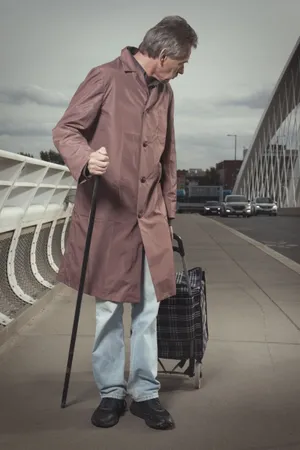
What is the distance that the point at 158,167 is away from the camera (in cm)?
373

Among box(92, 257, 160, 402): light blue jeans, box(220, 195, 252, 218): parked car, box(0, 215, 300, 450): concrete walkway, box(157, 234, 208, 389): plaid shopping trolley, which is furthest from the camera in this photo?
box(220, 195, 252, 218): parked car

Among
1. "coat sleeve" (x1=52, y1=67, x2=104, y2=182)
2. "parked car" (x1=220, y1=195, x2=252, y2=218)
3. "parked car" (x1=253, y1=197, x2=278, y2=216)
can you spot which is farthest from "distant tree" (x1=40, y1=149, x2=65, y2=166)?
"parked car" (x1=253, y1=197, x2=278, y2=216)

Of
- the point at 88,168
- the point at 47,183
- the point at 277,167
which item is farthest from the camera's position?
the point at 277,167

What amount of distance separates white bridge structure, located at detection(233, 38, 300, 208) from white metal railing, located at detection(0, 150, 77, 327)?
5708 cm

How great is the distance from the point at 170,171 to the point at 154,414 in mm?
1286

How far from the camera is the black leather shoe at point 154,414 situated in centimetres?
361

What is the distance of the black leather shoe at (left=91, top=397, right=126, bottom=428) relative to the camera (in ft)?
11.9

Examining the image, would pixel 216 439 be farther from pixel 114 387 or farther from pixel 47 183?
pixel 47 183

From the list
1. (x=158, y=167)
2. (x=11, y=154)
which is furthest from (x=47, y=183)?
(x=158, y=167)

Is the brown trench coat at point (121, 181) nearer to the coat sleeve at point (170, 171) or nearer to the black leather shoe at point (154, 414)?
the coat sleeve at point (170, 171)

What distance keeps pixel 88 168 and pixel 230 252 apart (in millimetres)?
11064

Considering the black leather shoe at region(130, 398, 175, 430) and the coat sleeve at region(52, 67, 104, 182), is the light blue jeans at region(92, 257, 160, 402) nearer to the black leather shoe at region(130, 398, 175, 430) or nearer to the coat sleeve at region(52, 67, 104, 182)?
the black leather shoe at region(130, 398, 175, 430)

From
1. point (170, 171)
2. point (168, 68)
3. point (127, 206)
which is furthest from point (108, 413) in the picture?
point (168, 68)

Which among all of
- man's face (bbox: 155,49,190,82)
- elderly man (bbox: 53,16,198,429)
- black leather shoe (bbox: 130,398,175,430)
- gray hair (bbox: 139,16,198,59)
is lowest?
black leather shoe (bbox: 130,398,175,430)
